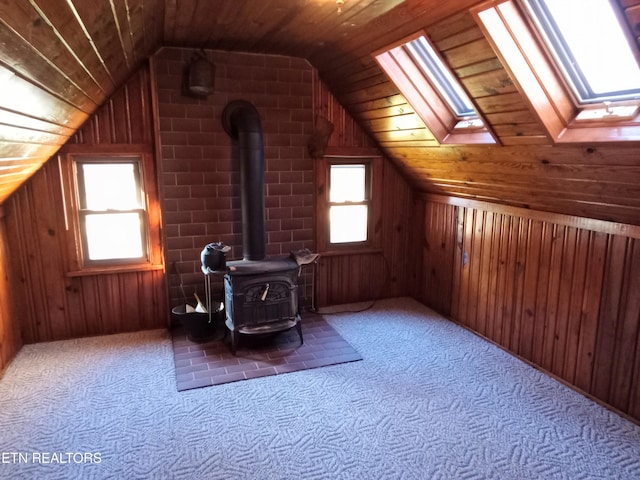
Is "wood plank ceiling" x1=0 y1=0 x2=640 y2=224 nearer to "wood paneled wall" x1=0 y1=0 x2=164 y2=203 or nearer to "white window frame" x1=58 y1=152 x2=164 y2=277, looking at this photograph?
"wood paneled wall" x1=0 y1=0 x2=164 y2=203

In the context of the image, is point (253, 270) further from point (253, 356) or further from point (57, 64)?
point (57, 64)

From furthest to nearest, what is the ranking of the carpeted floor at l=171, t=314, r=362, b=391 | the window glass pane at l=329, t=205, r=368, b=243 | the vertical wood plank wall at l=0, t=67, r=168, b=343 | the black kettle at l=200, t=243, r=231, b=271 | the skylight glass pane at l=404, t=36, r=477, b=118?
the window glass pane at l=329, t=205, r=368, b=243
the vertical wood plank wall at l=0, t=67, r=168, b=343
the black kettle at l=200, t=243, r=231, b=271
the carpeted floor at l=171, t=314, r=362, b=391
the skylight glass pane at l=404, t=36, r=477, b=118

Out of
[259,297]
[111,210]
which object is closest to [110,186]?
[111,210]

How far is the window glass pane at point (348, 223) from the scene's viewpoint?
474 cm

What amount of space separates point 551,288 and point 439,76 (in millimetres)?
1809

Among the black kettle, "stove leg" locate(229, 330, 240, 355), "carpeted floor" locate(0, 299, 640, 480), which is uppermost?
the black kettle

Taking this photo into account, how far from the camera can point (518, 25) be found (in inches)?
90.4

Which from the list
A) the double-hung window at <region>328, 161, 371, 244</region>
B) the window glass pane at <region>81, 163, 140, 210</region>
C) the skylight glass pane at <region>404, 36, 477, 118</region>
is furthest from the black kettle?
the skylight glass pane at <region>404, 36, 477, 118</region>

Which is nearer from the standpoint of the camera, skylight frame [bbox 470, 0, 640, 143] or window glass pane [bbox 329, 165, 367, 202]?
skylight frame [bbox 470, 0, 640, 143]

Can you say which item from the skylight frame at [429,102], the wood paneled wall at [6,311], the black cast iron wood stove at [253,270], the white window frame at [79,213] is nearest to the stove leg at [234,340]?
the black cast iron wood stove at [253,270]

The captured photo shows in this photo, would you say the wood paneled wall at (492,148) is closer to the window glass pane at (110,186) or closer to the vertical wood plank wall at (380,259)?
the vertical wood plank wall at (380,259)

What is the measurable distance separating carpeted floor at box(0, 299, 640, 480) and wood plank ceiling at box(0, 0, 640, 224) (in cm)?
135

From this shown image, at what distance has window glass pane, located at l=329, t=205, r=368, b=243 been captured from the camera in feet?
15.6

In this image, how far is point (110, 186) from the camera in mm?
3955
